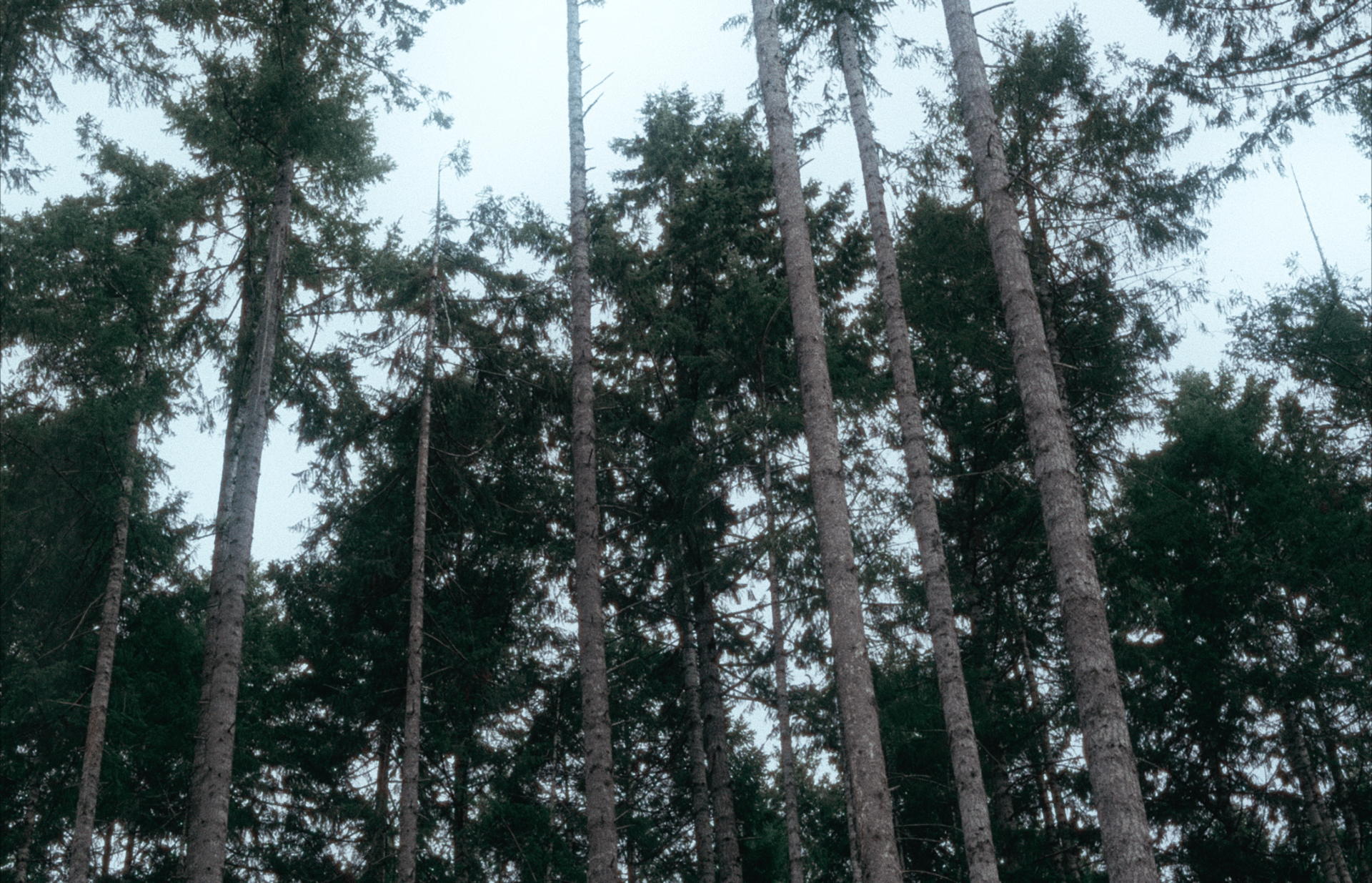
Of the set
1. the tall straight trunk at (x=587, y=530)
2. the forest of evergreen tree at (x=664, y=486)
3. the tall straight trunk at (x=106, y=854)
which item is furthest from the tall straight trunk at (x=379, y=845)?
the tall straight trunk at (x=106, y=854)

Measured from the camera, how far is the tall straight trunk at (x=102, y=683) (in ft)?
38.9

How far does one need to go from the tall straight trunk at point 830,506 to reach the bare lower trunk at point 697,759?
21.7 ft

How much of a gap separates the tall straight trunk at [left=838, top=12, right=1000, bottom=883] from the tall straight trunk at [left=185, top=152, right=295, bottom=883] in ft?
26.7

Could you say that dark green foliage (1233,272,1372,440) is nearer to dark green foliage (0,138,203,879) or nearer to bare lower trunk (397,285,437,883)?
bare lower trunk (397,285,437,883)

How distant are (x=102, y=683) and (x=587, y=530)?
7734 millimetres

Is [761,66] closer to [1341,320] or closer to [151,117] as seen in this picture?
[151,117]

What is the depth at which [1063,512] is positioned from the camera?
757cm

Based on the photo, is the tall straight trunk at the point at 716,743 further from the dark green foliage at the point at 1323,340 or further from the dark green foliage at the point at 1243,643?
the dark green foliage at the point at 1323,340

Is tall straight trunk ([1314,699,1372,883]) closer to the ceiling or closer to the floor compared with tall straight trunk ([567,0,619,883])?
closer to the floor

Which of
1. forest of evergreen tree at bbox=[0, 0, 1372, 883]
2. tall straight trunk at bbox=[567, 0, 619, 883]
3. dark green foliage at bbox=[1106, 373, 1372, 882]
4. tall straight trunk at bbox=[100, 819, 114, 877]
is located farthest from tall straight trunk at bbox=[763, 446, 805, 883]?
tall straight trunk at bbox=[100, 819, 114, 877]

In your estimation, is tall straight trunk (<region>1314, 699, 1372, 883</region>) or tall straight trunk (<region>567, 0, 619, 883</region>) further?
tall straight trunk (<region>1314, 699, 1372, 883</region>)

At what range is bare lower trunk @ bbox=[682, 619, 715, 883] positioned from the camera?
567 inches

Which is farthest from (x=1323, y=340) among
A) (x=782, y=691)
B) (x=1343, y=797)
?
(x=782, y=691)

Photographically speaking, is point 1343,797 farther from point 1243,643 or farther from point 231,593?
point 231,593
